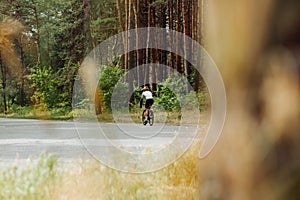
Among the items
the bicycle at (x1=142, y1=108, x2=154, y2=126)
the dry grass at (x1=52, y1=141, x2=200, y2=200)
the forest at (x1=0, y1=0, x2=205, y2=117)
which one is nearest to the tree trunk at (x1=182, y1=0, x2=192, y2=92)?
the forest at (x1=0, y1=0, x2=205, y2=117)

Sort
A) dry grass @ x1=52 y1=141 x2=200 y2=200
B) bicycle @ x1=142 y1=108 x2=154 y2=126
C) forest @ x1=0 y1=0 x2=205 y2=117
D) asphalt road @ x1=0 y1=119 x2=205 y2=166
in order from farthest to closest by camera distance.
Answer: forest @ x1=0 y1=0 x2=205 y2=117 → bicycle @ x1=142 y1=108 x2=154 y2=126 → asphalt road @ x1=0 y1=119 x2=205 y2=166 → dry grass @ x1=52 y1=141 x2=200 y2=200

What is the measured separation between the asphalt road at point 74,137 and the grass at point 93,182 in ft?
2.00

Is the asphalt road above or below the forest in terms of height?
below

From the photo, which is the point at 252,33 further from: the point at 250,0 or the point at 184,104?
the point at 184,104

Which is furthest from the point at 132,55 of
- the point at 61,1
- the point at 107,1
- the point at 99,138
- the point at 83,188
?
the point at 83,188

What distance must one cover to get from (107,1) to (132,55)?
636 millimetres

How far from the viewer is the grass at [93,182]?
1231mm

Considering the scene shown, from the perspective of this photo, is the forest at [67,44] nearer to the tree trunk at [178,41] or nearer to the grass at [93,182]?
the tree trunk at [178,41]

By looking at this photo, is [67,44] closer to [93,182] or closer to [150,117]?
[150,117]

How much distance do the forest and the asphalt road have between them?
232 mm

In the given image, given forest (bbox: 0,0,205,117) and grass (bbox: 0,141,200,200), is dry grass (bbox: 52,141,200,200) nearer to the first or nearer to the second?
grass (bbox: 0,141,200,200)

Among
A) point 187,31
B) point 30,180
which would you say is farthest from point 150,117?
point 30,180

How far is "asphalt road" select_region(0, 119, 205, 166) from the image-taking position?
7.43 feet

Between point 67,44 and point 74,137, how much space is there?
3.73ft
